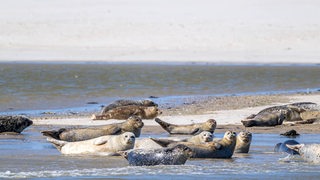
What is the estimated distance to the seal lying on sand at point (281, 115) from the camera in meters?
12.0

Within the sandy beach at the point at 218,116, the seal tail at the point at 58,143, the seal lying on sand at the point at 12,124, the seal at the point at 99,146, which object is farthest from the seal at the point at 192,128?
the seal tail at the point at 58,143

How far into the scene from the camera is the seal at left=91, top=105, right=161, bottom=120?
13.4m

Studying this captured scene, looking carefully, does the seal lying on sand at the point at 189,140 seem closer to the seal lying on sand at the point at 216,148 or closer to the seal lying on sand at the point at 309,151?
the seal lying on sand at the point at 216,148

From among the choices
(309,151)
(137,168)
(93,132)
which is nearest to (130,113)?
(93,132)

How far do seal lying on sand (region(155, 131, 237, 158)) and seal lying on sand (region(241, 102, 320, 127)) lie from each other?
304 cm

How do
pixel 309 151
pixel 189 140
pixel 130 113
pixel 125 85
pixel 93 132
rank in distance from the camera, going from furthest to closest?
pixel 125 85, pixel 130 113, pixel 93 132, pixel 189 140, pixel 309 151

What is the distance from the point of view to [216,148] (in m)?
8.65

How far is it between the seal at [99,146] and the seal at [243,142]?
1.13 metres

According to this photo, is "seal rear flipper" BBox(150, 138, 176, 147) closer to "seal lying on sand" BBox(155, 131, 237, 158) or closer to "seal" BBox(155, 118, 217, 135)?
"seal lying on sand" BBox(155, 131, 237, 158)

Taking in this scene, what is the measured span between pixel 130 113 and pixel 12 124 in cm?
294

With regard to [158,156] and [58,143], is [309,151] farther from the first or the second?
[58,143]
